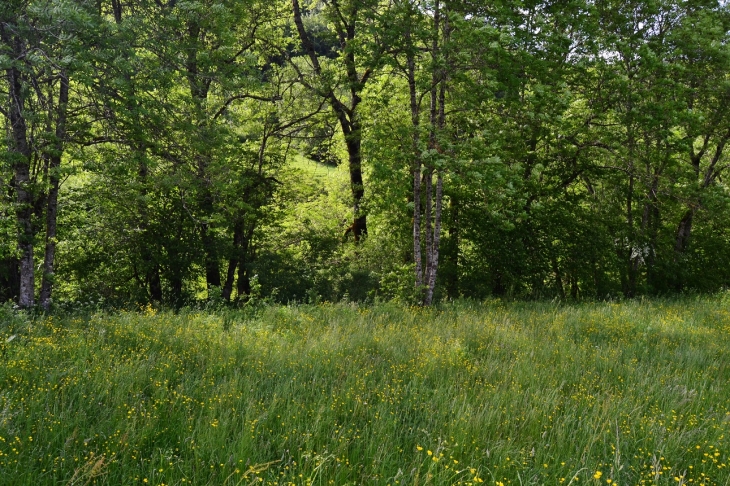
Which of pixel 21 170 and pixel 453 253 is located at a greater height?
pixel 21 170

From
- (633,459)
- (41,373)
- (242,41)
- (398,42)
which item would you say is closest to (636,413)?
(633,459)

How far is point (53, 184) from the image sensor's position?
9.45 m

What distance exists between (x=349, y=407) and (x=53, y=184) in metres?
8.15

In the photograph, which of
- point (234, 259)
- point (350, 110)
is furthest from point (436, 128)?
point (234, 259)

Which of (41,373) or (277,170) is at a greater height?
(277,170)

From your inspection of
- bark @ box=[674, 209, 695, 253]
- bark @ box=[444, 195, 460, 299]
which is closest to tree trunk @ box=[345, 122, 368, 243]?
bark @ box=[444, 195, 460, 299]

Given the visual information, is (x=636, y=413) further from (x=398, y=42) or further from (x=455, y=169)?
(x=398, y=42)

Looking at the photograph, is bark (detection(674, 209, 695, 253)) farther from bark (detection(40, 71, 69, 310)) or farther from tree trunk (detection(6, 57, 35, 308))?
tree trunk (detection(6, 57, 35, 308))

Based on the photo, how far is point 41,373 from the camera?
15.1 ft

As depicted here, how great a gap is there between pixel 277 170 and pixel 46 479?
13338 mm

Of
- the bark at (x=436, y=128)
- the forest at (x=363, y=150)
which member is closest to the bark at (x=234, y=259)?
the forest at (x=363, y=150)

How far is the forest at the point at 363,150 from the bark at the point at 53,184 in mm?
49

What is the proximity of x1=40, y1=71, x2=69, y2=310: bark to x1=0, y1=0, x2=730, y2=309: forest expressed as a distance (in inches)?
1.9

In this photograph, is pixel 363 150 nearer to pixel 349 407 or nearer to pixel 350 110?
pixel 350 110
